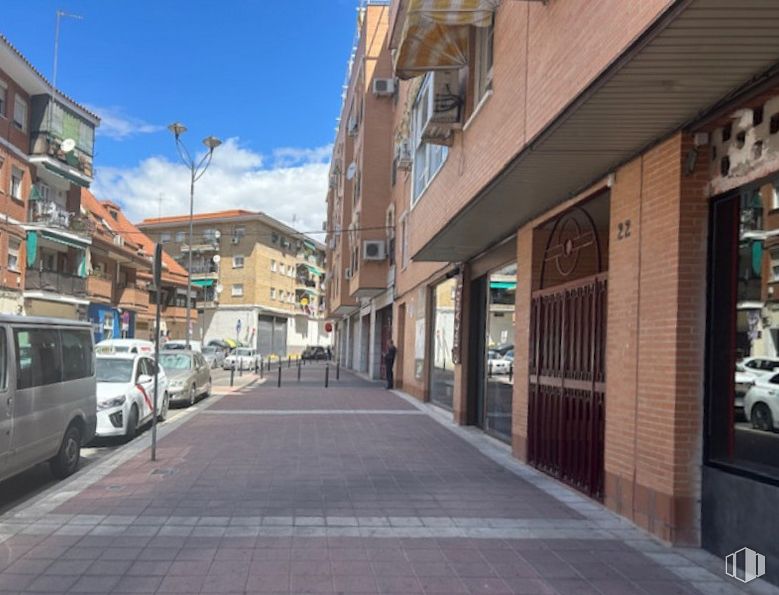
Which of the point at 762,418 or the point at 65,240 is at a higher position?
the point at 65,240

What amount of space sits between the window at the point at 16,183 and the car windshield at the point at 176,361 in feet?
51.3

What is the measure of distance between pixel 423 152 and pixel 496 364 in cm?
489

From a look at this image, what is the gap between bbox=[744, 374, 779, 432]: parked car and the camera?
4.84 meters

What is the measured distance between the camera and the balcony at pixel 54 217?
30.6 metres

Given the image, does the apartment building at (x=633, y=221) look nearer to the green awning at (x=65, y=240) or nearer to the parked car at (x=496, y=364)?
the parked car at (x=496, y=364)

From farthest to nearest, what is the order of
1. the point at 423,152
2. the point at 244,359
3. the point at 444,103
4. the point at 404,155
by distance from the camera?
the point at 244,359 < the point at 404,155 < the point at 423,152 < the point at 444,103

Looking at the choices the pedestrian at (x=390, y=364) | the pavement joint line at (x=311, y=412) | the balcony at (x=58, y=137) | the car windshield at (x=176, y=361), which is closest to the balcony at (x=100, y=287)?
the balcony at (x=58, y=137)

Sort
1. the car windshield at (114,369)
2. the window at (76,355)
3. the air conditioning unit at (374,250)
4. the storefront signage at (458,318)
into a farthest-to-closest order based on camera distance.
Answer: the air conditioning unit at (374,250) → the storefront signage at (458,318) → the car windshield at (114,369) → the window at (76,355)

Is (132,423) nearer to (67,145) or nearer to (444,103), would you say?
(444,103)

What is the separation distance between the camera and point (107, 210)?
162ft

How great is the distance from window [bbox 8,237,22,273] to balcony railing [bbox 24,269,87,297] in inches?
45.1

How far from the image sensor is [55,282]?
32.1m

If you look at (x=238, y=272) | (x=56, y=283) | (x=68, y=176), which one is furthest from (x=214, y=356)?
(x=238, y=272)

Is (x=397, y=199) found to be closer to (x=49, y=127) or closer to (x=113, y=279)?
(x=49, y=127)
